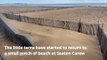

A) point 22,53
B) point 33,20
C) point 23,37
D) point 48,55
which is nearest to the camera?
point 22,53

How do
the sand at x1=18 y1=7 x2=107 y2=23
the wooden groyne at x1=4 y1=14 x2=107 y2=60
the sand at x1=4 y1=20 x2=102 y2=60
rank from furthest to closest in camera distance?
1. the sand at x1=18 y1=7 x2=107 y2=23
2. the wooden groyne at x1=4 y1=14 x2=107 y2=60
3. the sand at x1=4 y1=20 x2=102 y2=60

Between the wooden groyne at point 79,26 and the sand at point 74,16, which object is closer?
the wooden groyne at point 79,26

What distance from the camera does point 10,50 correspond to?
9531mm

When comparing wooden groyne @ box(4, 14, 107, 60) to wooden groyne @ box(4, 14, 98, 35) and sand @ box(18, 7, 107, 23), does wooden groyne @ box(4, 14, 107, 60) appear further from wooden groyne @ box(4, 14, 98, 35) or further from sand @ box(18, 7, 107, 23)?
sand @ box(18, 7, 107, 23)

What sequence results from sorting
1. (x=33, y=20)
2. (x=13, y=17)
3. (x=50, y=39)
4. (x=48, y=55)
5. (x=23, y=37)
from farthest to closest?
(x=13, y=17)
(x=33, y=20)
(x=50, y=39)
(x=23, y=37)
(x=48, y=55)

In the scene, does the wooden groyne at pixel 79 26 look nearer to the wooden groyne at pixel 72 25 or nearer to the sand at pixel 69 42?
the wooden groyne at pixel 72 25

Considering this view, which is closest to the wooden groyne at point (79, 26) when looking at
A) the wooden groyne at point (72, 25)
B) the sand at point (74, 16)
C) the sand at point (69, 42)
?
the wooden groyne at point (72, 25)

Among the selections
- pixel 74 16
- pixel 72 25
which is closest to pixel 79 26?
pixel 72 25

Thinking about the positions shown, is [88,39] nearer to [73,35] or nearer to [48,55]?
[73,35]

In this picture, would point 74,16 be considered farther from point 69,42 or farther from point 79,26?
point 69,42

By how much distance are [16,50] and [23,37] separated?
4.59 ft

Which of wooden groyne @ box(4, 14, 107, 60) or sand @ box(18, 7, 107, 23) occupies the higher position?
wooden groyne @ box(4, 14, 107, 60)

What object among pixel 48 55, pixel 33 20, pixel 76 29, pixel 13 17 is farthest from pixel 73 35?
pixel 13 17

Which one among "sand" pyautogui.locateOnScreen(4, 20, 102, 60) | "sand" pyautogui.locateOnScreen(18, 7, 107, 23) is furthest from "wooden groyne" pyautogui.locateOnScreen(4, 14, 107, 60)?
"sand" pyautogui.locateOnScreen(18, 7, 107, 23)
